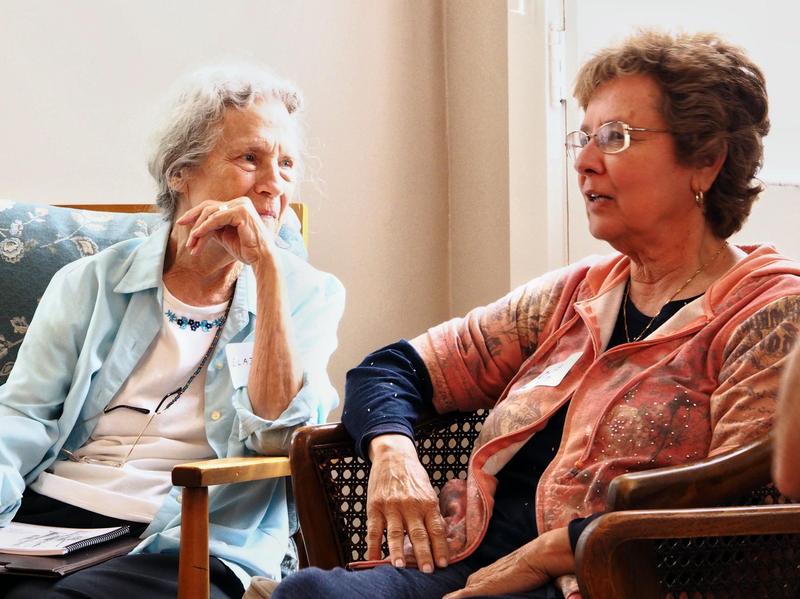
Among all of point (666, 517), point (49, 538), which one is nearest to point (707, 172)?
point (666, 517)

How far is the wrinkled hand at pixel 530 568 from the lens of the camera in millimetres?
1328

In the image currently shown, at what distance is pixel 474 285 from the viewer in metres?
2.96

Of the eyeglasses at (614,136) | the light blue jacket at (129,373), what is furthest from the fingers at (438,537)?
the eyeglasses at (614,136)

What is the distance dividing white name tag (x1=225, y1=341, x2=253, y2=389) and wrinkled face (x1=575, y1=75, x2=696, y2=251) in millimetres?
733

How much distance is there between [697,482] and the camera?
1189mm

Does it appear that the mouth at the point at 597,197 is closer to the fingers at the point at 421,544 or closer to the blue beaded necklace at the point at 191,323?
the fingers at the point at 421,544

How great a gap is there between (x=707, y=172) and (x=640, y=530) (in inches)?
28.7

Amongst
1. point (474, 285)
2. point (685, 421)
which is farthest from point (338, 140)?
point (685, 421)

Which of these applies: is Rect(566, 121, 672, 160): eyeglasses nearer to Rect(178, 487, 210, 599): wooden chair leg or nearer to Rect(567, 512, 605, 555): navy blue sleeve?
Rect(567, 512, 605, 555): navy blue sleeve

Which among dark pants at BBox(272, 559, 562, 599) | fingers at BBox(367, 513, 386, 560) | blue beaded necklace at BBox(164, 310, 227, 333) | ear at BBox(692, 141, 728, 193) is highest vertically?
ear at BBox(692, 141, 728, 193)

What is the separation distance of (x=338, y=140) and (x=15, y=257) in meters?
→ 1.11

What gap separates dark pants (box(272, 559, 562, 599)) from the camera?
1368mm

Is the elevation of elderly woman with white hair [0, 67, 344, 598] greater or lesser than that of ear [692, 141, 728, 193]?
lesser

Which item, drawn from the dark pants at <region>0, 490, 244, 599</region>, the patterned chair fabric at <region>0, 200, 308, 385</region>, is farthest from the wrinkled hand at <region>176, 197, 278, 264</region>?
the dark pants at <region>0, 490, 244, 599</region>
